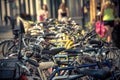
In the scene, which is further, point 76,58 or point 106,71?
point 76,58

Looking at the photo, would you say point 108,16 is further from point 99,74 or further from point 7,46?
point 99,74

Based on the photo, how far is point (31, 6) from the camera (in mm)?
28547

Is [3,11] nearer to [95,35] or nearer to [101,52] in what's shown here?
[95,35]

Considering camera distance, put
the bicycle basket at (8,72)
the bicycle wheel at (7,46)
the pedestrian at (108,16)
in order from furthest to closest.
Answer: the pedestrian at (108,16) < the bicycle wheel at (7,46) < the bicycle basket at (8,72)

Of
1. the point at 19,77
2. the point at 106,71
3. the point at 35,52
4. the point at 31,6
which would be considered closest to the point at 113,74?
the point at 106,71

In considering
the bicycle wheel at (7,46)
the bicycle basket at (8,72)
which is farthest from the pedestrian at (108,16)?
the bicycle basket at (8,72)

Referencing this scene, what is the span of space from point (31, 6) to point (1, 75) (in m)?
23.0


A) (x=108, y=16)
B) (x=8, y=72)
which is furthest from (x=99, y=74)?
(x=108, y=16)

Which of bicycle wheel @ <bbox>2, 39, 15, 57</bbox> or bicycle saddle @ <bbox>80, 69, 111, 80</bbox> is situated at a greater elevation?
bicycle saddle @ <bbox>80, 69, 111, 80</bbox>

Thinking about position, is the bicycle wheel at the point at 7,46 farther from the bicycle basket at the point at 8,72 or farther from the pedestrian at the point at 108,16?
the bicycle basket at the point at 8,72

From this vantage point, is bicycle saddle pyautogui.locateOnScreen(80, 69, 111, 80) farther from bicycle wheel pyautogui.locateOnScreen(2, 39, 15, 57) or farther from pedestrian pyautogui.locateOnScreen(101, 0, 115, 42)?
pedestrian pyautogui.locateOnScreen(101, 0, 115, 42)

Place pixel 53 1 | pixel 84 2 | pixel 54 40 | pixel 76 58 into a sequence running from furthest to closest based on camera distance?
pixel 53 1, pixel 84 2, pixel 54 40, pixel 76 58

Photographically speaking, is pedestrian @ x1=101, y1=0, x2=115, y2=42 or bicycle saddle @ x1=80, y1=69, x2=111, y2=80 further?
pedestrian @ x1=101, y1=0, x2=115, y2=42

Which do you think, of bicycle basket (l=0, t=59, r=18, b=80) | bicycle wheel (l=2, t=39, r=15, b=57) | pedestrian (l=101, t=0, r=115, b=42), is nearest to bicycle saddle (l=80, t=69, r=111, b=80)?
bicycle basket (l=0, t=59, r=18, b=80)
